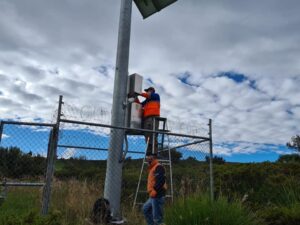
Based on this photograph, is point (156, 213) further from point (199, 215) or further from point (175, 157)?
point (175, 157)

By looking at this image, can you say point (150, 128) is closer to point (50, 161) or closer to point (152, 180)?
point (152, 180)

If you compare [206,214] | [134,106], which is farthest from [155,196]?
[134,106]

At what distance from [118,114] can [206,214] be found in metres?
3.12

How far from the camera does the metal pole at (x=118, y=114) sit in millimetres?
6773

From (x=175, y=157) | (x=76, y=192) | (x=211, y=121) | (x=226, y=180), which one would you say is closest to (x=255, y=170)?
(x=226, y=180)

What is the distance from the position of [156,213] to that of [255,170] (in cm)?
812

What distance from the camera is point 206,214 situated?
16.0 ft

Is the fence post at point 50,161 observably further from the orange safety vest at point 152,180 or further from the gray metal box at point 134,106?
the gray metal box at point 134,106

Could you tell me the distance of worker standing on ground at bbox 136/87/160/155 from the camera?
26.0ft

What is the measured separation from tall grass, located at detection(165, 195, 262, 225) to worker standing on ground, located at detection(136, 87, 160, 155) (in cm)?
261

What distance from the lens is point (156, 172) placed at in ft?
21.7

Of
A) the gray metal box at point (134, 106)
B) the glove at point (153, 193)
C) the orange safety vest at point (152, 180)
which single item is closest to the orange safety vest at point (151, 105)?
the gray metal box at point (134, 106)

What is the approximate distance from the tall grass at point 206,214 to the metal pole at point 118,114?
1.80 metres

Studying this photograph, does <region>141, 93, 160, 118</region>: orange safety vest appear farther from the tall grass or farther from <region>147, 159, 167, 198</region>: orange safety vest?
the tall grass
